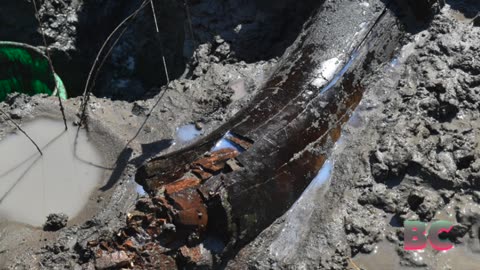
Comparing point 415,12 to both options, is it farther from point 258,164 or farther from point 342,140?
point 258,164

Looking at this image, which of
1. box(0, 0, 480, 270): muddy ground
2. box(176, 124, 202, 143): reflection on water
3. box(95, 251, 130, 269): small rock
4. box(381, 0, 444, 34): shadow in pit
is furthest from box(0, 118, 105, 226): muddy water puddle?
box(381, 0, 444, 34): shadow in pit

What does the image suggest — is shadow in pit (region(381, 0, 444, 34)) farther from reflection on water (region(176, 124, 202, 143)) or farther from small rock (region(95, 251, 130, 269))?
small rock (region(95, 251, 130, 269))

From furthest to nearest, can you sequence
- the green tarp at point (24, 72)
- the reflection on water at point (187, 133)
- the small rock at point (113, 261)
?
the green tarp at point (24, 72)
the reflection on water at point (187, 133)
the small rock at point (113, 261)

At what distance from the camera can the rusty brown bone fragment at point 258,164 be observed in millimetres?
3104

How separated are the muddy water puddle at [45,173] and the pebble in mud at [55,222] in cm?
11

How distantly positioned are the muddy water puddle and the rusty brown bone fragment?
70cm

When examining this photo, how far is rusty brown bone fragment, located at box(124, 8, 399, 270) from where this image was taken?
Result: 3.10 m

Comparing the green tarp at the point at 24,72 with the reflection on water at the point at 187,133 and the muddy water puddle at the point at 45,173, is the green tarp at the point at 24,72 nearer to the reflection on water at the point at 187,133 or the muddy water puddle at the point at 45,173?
the muddy water puddle at the point at 45,173

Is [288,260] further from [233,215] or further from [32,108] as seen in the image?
[32,108]

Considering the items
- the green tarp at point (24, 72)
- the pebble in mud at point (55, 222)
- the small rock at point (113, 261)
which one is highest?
the green tarp at point (24, 72)

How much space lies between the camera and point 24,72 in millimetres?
5023

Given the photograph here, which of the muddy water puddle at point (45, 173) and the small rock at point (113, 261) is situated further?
the muddy water puddle at point (45, 173)

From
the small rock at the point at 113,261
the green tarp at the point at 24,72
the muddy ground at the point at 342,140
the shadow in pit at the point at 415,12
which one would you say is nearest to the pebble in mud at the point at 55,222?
the muddy ground at the point at 342,140

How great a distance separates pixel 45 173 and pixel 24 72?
151 cm
